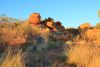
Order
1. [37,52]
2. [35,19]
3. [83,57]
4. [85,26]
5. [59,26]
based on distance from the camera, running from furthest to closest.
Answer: [85,26] < [59,26] < [35,19] < [37,52] < [83,57]

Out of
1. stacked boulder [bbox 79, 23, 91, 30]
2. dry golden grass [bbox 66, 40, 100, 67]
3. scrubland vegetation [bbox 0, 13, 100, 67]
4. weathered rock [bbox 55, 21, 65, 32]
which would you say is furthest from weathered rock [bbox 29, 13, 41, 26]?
dry golden grass [bbox 66, 40, 100, 67]

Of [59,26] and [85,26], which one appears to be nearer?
[59,26]

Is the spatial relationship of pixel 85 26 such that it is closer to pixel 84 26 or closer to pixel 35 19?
pixel 84 26

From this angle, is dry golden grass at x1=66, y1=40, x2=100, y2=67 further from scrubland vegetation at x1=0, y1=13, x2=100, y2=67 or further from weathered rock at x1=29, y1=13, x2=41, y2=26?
weathered rock at x1=29, y1=13, x2=41, y2=26

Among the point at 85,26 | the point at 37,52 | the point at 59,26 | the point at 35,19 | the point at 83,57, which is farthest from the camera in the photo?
the point at 85,26

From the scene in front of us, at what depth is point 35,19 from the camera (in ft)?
72.3

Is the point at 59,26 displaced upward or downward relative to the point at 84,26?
downward

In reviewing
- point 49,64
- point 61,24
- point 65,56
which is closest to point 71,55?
point 65,56

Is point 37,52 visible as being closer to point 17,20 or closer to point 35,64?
point 35,64

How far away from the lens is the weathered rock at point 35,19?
72.4 ft

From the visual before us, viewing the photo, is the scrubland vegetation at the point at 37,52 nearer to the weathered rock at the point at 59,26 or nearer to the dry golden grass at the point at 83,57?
the dry golden grass at the point at 83,57

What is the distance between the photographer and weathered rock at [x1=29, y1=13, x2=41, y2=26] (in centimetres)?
2206

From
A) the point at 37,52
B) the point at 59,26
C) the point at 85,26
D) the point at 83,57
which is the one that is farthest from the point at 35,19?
the point at 83,57

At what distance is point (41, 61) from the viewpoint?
501 inches
